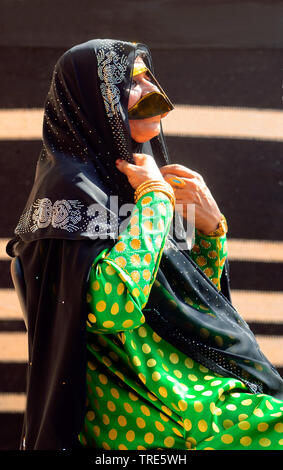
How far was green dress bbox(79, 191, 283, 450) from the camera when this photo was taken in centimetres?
121

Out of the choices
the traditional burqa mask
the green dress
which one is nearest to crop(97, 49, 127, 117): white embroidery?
the traditional burqa mask

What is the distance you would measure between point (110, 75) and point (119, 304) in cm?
58

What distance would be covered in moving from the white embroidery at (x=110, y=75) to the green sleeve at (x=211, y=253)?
20.3 inches

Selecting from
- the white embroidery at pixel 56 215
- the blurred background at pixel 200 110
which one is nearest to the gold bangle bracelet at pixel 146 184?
the white embroidery at pixel 56 215

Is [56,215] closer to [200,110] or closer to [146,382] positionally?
[146,382]

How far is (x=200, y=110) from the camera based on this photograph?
224 centimetres

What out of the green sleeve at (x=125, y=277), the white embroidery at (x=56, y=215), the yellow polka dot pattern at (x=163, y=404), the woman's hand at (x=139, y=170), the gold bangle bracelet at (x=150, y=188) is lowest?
the yellow polka dot pattern at (x=163, y=404)

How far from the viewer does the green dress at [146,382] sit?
121cm

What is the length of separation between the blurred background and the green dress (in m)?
0.99

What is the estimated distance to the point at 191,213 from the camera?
62.4 inches

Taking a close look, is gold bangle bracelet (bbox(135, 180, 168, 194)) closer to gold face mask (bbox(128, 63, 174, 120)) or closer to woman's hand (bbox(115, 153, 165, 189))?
woman's hand (bbox(115, 153, 165, 189))

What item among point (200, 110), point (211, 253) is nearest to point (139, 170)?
point (211, 253)

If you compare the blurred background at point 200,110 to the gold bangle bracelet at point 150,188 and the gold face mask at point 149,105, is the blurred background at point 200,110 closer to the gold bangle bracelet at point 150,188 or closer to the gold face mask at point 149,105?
the gold face mask at point 149,105
